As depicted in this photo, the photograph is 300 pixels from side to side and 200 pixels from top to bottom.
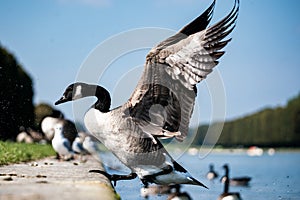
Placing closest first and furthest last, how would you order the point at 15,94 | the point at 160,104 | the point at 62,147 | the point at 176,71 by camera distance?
the point at 176,71
the point at 160,104
the point at 62,147
the point at 15,94

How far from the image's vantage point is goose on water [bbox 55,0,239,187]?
22.9 feet

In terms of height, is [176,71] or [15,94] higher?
[15,94]

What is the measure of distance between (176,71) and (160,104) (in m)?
0.53

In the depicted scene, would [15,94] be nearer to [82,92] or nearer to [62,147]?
[62,147]

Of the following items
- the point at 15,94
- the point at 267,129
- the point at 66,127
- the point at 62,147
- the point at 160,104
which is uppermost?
the point at 15,94

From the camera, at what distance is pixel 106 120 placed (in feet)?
23.5

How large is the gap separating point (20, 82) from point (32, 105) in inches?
58.9

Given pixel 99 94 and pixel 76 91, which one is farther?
pixel 76 91

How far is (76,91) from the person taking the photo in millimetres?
7840

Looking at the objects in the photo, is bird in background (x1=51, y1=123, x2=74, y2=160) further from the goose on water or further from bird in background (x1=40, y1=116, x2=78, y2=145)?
the goose on water

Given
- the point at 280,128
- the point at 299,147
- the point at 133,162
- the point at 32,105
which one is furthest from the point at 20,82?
the point at 299,147

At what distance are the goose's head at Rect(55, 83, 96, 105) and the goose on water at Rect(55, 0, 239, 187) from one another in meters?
0.01

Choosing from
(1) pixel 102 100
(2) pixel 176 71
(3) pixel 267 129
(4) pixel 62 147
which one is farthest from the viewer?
(3) pixel 267 129

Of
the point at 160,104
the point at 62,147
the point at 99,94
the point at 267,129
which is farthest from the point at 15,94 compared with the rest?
the point at 267,129
